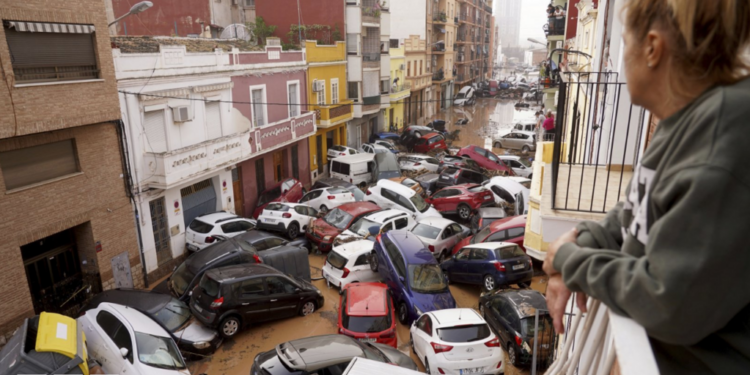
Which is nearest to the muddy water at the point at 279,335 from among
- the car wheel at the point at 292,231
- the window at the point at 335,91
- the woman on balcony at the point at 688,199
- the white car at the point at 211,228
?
the car wheel at the point at 292,231

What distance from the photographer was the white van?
2488 cm

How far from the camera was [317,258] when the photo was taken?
1678 centimetres

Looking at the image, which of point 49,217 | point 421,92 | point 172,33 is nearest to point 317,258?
point 49,217

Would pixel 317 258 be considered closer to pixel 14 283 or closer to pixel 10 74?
pixel 14 283

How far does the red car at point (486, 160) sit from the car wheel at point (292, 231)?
12923 millimetres

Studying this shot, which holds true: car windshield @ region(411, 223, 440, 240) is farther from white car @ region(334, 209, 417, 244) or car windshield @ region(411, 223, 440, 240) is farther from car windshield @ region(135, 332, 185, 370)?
car windshield @ region(135, 332, 185, 370)

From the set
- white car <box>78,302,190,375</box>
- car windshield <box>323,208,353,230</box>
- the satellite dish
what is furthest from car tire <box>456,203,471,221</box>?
the satellite dish

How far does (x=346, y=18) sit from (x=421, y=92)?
865 inches

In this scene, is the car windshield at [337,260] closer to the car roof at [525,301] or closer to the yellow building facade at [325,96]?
the car roof at [525,301]

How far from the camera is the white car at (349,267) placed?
540 inches

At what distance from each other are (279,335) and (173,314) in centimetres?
255

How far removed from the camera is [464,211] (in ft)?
64.6

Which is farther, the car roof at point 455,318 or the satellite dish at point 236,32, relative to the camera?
the satellite dish at point 236,32

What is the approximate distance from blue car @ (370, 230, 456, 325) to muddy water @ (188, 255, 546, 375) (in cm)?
70
